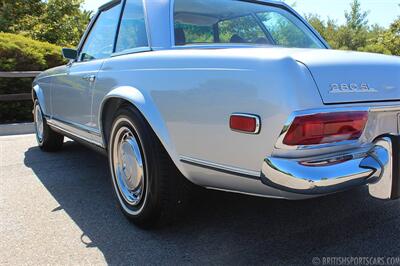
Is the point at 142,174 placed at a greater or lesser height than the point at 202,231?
greater

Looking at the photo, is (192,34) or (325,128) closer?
(325,128)

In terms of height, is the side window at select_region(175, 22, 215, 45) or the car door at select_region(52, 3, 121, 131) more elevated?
the side window at select_region(175, 22, 215, 45)

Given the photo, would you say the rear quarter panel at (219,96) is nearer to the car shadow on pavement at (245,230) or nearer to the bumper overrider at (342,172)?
the bumper overrider at (342,172)

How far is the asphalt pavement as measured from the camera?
246 cm

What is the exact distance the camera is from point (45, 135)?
526 centimetres

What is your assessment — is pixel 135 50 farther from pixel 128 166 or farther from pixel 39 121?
pixel 39 121

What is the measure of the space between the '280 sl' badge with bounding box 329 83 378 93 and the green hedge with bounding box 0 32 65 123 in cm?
768

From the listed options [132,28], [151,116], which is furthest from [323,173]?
[132,28]

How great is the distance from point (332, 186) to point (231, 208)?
1.31m

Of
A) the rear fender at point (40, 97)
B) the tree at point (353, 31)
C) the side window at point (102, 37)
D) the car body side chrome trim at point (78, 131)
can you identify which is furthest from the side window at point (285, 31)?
the tree at point (353, 31)

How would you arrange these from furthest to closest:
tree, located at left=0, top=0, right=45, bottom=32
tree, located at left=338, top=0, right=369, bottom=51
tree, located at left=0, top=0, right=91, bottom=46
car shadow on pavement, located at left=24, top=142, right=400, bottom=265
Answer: tree, located at left=338, top=0, right=369, bottom=51 < tree, located at left=0, top=0, right=91, bottom=46 < tree, located at left=0, top=0, right=45, bottom=32 < car shadow on pavement, located at left=24, top=142, right=400, bottom=265

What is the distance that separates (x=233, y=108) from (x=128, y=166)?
1132mm

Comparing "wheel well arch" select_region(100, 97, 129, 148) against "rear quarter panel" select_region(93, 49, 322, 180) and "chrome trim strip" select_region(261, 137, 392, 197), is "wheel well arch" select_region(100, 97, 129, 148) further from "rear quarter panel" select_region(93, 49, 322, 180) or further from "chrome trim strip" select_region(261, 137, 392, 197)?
"chrome trim strip" select_region(261, 137, 392, 197)

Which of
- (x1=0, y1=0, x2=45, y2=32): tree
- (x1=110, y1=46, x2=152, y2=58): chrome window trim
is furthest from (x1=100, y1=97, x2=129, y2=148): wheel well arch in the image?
(x1=0, y1=0, x2=45, y2=32): tree
